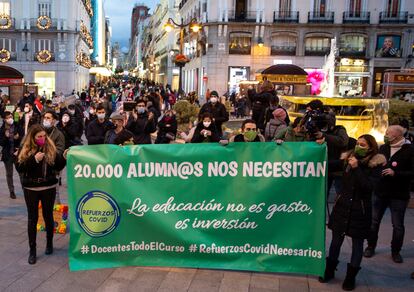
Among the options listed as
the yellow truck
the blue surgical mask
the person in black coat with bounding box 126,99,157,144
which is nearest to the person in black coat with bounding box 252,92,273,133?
the person in black coat with bounding box 126,99,157,144

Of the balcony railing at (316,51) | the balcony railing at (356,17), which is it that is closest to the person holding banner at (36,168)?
the balcony railing at (316,51)

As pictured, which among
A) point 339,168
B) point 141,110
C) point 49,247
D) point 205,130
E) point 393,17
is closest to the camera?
point 339,168

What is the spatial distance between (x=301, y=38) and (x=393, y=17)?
25.7 ft

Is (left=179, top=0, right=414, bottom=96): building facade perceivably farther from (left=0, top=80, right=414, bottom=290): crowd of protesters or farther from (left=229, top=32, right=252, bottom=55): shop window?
(left=0, top=80, right=414, bottom=290): crowd of protesters

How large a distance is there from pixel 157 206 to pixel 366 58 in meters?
38.3

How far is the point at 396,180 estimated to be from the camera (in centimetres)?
602

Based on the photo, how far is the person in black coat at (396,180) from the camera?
19.4 feet

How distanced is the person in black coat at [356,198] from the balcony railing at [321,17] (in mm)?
37002

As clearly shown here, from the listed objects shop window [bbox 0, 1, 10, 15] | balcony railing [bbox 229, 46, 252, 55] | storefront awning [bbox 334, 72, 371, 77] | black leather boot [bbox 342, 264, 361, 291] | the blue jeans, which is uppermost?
shop window [bbox 0, 1, 10, 15]

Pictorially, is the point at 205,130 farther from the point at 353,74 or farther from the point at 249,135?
the point at 353,74

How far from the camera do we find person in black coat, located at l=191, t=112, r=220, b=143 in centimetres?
757

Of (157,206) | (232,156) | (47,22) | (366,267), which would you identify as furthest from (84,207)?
(47,22)

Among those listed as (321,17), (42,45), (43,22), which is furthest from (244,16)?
(42,45)

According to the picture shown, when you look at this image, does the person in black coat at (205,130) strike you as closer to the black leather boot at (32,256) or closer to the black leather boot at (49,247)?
the black leather boot at (49,247)
